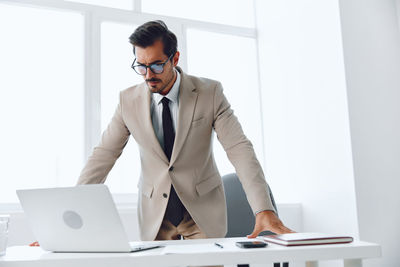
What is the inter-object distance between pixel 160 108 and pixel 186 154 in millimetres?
240

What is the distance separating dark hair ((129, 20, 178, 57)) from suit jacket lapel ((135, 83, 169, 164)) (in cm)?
20

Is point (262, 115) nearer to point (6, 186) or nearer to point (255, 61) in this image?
point (255, 61)

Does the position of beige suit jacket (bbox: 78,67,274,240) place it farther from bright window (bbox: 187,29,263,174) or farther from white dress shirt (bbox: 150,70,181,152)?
bright window (bbox: 187,29,263,174)

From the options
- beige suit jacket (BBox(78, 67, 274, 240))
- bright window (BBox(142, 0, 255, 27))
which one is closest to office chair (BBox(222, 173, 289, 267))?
beige suit jacket (BBox(78, 67, 274, 240))

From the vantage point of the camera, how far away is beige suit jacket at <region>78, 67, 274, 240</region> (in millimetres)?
1635

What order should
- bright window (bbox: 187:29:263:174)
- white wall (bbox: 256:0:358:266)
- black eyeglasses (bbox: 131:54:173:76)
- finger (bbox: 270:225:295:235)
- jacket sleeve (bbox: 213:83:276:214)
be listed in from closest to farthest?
finger (bbox: 270:225:295:235) → jacket sleeve (bbox: 213:83:276:214) → black eyeglasses (bbox: 131:54:173:76) → white wall (bbox: 256:0:358:266) → bright window (bbox: 187:29:263:174)

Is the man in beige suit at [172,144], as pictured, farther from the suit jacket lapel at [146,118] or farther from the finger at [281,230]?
the finger at [281,230]

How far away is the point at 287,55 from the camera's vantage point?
3643mm

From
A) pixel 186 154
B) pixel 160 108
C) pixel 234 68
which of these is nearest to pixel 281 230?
pixel 186 154

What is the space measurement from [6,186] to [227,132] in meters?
1.86

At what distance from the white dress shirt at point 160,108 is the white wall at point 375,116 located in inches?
66.0

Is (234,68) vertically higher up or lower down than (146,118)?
higher up

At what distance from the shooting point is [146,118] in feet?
5.62

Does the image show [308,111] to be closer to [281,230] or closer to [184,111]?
[184,111]
